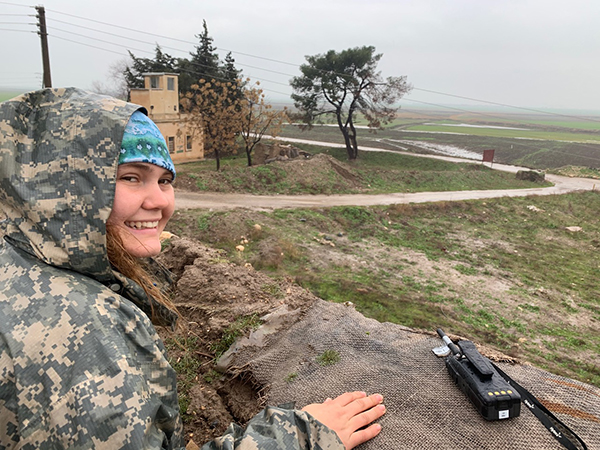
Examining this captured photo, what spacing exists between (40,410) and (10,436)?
15 centimetres

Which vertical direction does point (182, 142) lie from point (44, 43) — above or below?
below

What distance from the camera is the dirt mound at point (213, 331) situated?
363 cm

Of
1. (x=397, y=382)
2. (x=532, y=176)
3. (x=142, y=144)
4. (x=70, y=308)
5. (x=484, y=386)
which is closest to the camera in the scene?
(x=70, y=308)

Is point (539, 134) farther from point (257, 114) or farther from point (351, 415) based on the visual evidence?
point (351, 415)

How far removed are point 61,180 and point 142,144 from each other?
1.10 feet

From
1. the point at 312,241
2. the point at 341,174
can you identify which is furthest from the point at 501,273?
the point at 341,174

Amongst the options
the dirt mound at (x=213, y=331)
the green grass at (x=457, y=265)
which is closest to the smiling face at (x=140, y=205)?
the dirt mound at (x=213, y=331)

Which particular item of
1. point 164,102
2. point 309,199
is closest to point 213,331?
point 309,199

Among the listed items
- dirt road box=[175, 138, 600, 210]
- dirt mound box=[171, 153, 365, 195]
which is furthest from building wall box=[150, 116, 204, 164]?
dirt road box=[175, 138, 600, 210]

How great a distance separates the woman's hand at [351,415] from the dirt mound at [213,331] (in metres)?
0.90

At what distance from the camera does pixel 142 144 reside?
5.77ft

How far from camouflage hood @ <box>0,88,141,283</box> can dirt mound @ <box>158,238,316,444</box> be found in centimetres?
97

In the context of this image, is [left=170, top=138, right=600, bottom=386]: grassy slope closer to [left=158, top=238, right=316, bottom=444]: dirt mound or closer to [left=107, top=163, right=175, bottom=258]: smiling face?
[left=158, top=238, right=316, bottom=444]: dirt mound

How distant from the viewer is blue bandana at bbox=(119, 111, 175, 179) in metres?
1.71
